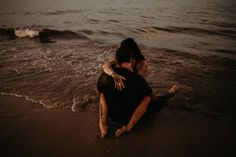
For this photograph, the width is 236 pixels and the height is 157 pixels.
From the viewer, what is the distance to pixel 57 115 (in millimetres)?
4180

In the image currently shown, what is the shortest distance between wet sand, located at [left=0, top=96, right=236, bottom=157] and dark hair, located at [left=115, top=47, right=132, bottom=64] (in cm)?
120

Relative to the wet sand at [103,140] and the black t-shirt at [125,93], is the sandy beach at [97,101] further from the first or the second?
the black t-shirt at [125,93]

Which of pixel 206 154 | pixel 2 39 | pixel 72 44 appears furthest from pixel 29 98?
pixel 2 39

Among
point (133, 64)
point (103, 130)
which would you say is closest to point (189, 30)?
point (133, 64)

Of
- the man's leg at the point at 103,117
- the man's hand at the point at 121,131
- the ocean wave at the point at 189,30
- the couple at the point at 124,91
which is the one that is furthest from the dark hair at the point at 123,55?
the ocean wave at the point at 189,30

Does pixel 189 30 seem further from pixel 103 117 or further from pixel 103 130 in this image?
pixel 103 130

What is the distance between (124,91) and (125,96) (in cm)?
10

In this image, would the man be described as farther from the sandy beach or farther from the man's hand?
the sandy beach

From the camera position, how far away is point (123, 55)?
3.31m

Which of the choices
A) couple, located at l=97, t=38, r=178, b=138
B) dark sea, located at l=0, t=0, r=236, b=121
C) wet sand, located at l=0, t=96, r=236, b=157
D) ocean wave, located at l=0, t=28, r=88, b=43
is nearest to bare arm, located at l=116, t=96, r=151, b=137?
couple, located at l=97, t=38, r=178, b=138

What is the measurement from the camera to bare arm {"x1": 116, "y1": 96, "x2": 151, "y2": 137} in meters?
3.49

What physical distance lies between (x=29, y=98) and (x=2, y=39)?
7414 millimetres

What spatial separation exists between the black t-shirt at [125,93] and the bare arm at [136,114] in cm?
6

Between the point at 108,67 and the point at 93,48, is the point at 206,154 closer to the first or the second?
the point at 108,67
